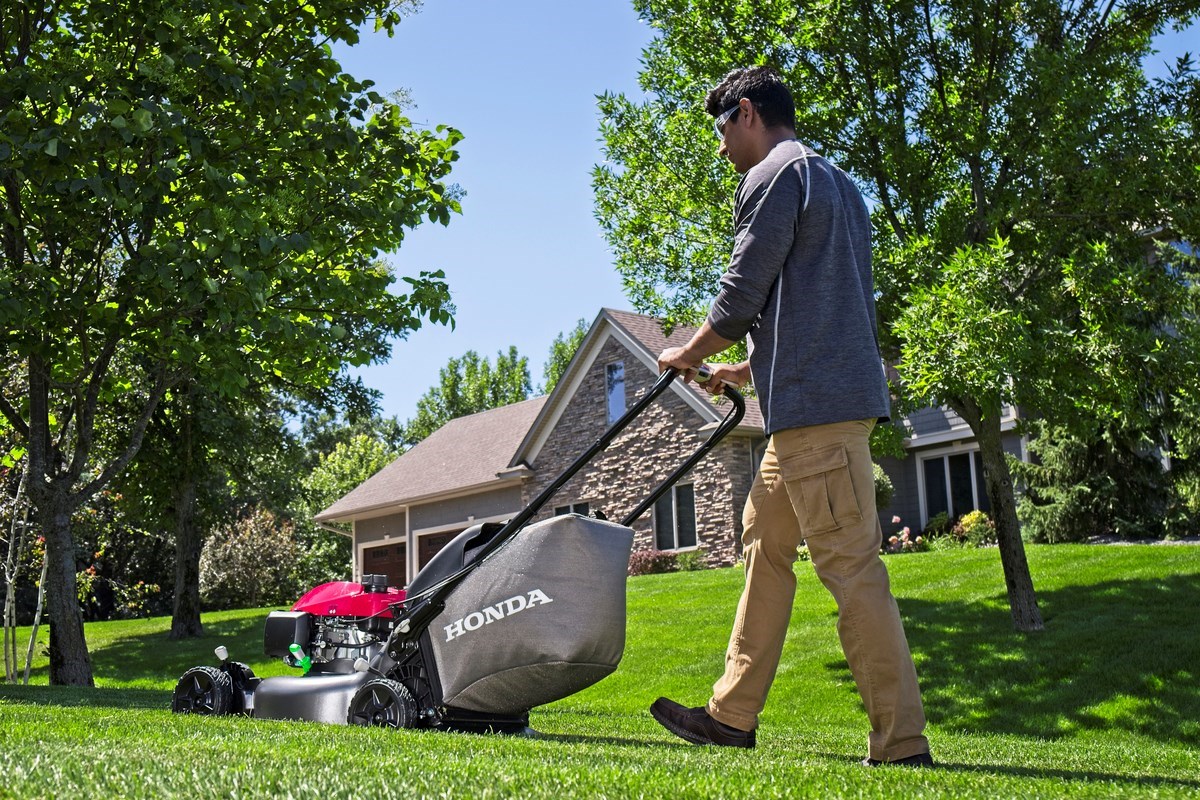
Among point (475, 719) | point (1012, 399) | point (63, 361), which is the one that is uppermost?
point (63, 361)

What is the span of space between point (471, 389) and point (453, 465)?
83.0 feet

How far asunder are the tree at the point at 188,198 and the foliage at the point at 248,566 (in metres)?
26.9

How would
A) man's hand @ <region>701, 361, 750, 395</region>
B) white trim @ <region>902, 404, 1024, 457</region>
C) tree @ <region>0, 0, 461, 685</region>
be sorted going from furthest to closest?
white trim @ <region>902, 404, 1024, 457</region>
tree @ <region>0, 0, 461, 685</region>
man's hand @ <region>701, 361, 750, 395</region>

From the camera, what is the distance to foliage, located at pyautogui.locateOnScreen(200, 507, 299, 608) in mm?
36781

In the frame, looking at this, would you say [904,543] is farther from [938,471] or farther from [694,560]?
[694,560]

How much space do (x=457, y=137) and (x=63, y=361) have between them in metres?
4.02

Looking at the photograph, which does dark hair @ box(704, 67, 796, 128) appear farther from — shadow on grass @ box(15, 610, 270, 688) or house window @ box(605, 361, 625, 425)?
house window @ box(605, 361, 625, 425)

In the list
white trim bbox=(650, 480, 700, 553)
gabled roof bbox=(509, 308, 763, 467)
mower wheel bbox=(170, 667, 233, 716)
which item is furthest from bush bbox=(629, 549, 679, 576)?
mower wheel bbox=(170, 667, 233, 716)

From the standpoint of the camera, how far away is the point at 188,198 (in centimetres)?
904

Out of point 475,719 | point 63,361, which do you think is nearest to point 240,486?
point 63,361

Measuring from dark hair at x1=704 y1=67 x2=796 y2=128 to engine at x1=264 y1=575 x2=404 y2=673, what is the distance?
2560 millimetres

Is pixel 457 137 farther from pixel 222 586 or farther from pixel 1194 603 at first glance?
pixel 222 586

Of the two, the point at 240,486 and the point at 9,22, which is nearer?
the point at 9,22

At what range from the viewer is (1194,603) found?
11.7m
